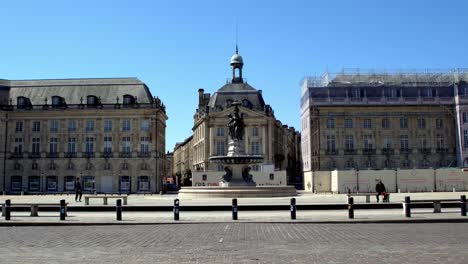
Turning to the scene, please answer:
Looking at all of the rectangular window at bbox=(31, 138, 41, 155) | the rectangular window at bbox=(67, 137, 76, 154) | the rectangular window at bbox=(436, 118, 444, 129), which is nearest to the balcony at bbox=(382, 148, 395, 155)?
the rectangular window at bbox=(436, 118, 444, 129)

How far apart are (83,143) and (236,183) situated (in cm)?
4670

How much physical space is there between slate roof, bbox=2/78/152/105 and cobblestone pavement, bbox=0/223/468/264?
69.2 metres

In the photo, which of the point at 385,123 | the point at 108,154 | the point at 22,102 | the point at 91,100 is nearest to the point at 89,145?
the point at 108,154

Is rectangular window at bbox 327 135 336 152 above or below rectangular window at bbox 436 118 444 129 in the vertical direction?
below

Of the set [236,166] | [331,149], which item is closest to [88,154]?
[331,149]

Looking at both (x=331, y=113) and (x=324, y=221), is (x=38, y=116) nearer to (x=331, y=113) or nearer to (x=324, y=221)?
(x=331, y=113)

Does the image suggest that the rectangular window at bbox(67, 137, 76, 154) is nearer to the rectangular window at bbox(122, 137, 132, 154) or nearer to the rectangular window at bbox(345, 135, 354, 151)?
the rectangular window at bbox(122, 137, 132, 154)

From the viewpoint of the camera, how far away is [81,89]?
9150 cm

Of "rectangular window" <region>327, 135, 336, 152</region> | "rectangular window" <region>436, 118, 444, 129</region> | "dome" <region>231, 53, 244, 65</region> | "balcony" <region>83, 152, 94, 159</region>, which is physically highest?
"dome" <region>231, 53, 244, 65</region>

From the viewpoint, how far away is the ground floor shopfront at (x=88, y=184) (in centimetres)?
8644

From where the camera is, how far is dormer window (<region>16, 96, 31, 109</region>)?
89250 millimetres

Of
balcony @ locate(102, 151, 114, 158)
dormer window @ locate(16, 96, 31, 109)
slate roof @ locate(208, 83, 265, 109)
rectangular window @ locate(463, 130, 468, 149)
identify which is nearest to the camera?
balcony @ locate(102, 151, 114, 158)

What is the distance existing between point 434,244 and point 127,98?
7709cm

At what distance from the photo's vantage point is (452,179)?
66125 millimetres
